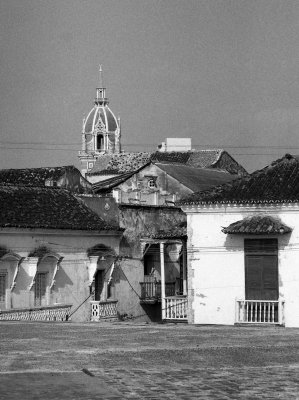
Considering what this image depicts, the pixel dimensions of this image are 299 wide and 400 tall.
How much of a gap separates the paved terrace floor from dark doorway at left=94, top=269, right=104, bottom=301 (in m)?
19.7

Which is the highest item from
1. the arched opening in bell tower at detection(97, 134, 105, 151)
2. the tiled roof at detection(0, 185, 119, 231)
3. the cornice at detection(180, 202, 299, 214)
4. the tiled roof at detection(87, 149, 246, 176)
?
the arched opening in bell tower at detection(97, 134, 105, 151)

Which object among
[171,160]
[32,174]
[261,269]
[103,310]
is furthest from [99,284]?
[171,160]

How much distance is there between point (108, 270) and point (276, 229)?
1025 cm

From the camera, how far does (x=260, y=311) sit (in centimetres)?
3216

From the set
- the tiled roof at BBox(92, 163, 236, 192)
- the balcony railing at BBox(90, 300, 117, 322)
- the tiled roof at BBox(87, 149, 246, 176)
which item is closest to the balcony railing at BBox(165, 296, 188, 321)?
the balcony railing at BBox(90, 300, 117, 322)

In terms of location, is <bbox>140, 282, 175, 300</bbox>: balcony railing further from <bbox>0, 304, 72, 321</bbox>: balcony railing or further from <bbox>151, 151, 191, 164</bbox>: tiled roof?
<bbox>151, 151, 191, 164</bbox>: tiled roof

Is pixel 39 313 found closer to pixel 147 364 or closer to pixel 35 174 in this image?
pixel 35 174

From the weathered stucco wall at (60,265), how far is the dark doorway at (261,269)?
778 cm

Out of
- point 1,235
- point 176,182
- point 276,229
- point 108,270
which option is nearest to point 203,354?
point 276,229

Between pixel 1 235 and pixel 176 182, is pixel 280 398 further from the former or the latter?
pixel 176 182

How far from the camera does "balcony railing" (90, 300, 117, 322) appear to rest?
38750 mm

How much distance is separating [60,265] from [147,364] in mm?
23794

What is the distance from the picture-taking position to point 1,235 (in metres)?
36.6

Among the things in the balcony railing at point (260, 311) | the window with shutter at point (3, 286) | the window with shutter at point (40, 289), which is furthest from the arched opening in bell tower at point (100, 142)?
the balcony railing at point (260, 311)
